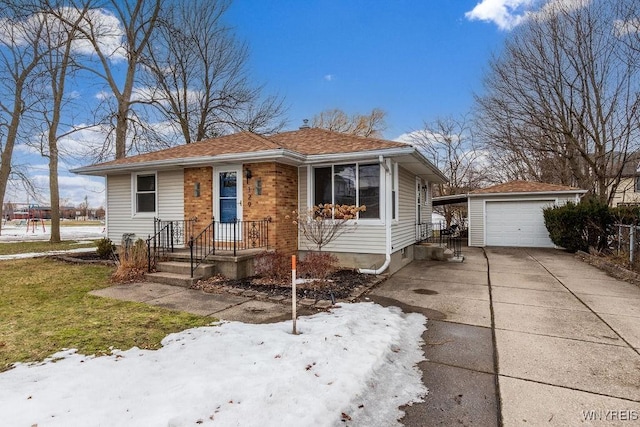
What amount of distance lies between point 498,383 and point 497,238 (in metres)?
13.9

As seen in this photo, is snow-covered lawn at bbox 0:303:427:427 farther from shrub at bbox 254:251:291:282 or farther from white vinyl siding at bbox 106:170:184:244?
white vinyl siding at bbox 106:170:184:244

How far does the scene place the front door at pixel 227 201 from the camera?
8883mm

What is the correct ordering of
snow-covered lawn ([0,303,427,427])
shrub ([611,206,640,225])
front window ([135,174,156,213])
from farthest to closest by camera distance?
1. front window ([135,174,156,213])
2. shrub ([611,206,640,225])
3. snow-covered lawn ([0,303,427,427])

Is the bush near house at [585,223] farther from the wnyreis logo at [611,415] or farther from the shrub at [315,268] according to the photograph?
the wnyreis logo at [611,415]

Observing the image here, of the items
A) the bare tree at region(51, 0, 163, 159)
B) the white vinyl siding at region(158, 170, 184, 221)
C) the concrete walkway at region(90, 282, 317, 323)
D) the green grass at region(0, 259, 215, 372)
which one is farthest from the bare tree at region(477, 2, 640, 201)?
the green grass at region(0, 259, 215, 372)

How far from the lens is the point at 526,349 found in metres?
3.88

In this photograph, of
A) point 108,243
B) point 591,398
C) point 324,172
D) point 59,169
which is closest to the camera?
point 591,398

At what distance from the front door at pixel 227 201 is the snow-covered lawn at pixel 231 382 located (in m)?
4.97

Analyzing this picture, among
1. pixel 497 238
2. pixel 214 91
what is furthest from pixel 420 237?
pixel 214 91

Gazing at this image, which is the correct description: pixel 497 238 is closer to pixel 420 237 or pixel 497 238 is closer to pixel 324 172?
pixel 420 237

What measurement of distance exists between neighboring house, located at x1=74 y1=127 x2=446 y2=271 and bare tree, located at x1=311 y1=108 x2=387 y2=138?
699 inches

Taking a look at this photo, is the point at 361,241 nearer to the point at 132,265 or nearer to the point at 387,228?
the point at 387,228

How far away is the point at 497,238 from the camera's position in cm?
1538

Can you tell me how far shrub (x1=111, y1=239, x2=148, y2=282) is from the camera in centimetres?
748
